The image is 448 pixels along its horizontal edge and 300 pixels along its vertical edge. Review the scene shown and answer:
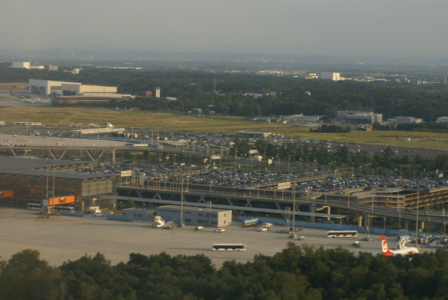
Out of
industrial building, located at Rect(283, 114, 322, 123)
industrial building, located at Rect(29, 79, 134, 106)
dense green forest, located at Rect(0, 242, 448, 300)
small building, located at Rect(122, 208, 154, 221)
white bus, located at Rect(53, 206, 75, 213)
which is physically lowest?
white bus, located at Rect(53, 206, 75, 213)

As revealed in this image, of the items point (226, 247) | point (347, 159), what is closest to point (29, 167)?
point (226, 247)

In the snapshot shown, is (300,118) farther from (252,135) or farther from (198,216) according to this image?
(198,216)

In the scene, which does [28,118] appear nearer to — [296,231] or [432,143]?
[432,143]

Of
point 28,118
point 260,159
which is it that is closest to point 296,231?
point 260,159

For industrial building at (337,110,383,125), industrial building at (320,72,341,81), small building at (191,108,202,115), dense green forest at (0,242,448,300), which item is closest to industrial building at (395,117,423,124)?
industrial building at (337,110,383,125)

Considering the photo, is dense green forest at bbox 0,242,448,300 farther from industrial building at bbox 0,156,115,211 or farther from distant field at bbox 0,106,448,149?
distant field at bbox 0,106,448,149
